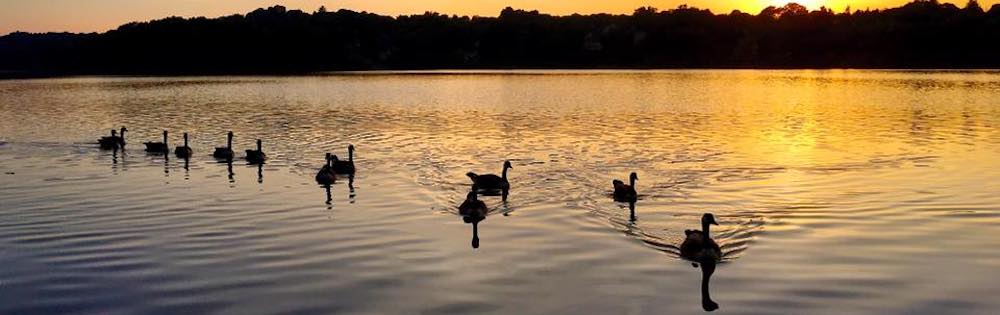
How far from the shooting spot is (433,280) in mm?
15531

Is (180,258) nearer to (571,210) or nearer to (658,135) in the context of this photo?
(571,210)

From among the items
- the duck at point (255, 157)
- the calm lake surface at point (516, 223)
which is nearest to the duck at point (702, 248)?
the calm lake surface at point (516, 223)

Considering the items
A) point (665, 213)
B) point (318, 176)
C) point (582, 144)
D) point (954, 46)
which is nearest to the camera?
point (665, 213)

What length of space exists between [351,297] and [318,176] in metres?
13.0

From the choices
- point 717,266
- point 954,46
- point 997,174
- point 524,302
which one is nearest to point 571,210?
point 717,266

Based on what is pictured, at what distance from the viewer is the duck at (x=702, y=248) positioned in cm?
1631

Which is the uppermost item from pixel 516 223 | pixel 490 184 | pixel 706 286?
pixel 490 184

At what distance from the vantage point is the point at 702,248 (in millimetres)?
16438

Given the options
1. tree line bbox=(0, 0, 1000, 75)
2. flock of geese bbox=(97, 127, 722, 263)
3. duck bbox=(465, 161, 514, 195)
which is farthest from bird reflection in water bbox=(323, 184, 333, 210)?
tree line bbox=(0, 0, 1000, 75)

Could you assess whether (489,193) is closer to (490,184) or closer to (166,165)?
(490,184)

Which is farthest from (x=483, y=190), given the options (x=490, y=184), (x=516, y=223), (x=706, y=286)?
(x=706, y=286)

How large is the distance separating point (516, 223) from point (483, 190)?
466cm

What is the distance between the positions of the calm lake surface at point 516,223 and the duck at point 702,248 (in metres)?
0.29

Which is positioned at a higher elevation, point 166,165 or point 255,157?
point 255,157
